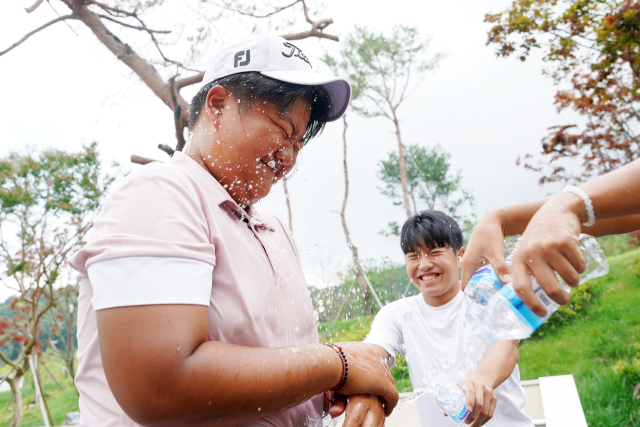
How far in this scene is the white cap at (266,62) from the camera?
133 centimetres

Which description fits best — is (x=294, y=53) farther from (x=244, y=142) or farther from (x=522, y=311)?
(x=522, y=311)

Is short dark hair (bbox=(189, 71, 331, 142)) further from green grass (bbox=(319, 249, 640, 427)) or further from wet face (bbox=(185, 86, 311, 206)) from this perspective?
green grass (bbox=(319, 249, 640, 427))

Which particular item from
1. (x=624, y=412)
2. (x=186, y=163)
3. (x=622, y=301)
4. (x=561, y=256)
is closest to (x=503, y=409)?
(x=561, y=256)

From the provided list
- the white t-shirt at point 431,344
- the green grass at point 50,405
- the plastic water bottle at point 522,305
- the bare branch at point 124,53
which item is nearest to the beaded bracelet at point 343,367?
the plastic water bottle at point 522,305

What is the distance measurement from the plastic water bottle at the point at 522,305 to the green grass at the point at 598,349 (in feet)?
9.63

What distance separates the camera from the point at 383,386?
1.16 metres

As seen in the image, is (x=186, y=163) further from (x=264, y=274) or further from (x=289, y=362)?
(x=289, y=362)

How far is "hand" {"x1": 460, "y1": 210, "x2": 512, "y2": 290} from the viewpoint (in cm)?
128

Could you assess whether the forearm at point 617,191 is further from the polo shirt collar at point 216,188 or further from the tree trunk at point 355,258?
the tree trunk at point 355,258

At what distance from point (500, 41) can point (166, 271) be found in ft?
22.2

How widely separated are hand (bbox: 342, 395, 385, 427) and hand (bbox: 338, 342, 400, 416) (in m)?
0.02

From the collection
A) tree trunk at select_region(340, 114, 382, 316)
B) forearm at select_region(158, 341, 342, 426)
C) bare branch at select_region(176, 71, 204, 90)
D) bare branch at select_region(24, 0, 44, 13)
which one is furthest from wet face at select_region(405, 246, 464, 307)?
tree trunk at select_region(340, 114, 382, 316)

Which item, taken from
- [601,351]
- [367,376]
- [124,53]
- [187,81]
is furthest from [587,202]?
[601,351]

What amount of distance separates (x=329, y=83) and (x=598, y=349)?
5.68 meters
